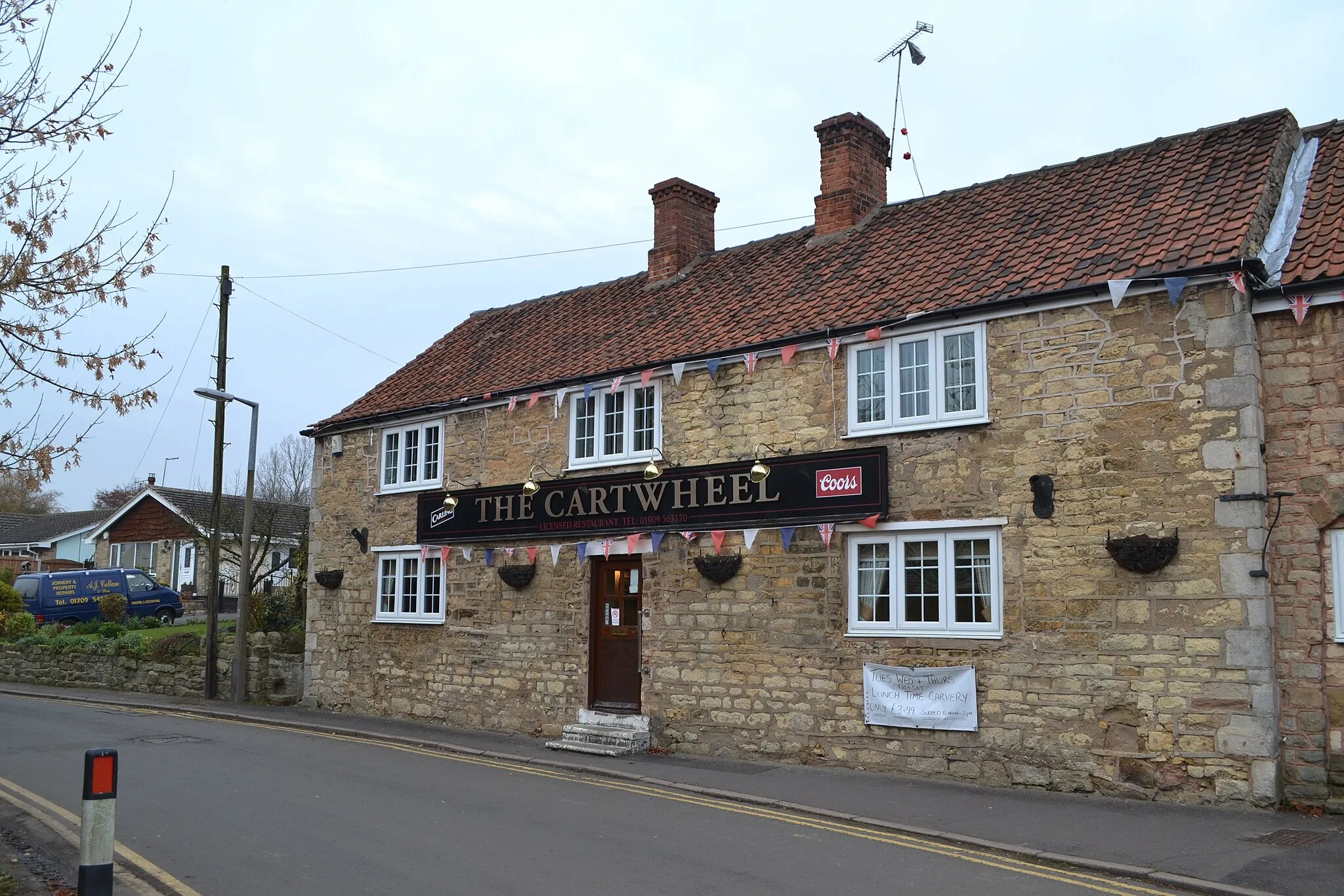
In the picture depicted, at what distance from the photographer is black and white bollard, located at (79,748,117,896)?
6492 millimetres

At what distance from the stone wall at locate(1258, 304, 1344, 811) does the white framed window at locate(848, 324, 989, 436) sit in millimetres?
2961

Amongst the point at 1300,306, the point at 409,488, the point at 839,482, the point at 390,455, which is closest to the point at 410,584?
the point at 409,488

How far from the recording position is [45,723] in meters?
17.6

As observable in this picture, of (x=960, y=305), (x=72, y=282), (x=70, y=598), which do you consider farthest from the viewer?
(x=70, y=598)

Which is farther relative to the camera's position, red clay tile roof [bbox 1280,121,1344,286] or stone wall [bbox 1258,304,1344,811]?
red clay tile roof [bbox 1280,121,1344,286]

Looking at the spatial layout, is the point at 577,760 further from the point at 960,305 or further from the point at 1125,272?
the point at 1125,272

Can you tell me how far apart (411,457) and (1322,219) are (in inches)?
547

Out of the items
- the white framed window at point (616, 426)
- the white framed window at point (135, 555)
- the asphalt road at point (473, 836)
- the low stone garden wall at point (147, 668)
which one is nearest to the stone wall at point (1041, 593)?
the white framed window at point (616, 426)

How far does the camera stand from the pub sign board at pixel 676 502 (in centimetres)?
1327

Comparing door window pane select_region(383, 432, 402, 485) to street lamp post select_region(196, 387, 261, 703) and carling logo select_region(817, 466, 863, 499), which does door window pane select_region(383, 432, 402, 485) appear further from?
carling logo select_region(817, 466, 863, 499)

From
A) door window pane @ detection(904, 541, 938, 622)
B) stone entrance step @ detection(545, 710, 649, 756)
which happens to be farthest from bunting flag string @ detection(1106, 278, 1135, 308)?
stone entrance step @ detection(545, 710, 649, 756)

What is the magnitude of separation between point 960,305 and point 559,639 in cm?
757

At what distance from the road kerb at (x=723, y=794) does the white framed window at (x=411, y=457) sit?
4171 mm

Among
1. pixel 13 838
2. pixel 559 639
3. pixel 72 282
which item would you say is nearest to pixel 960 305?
pixel 559 639
